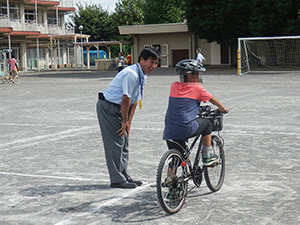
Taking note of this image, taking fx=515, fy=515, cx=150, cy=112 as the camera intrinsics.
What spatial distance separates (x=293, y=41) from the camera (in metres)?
36.5

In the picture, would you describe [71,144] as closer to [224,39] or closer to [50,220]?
[50,220]

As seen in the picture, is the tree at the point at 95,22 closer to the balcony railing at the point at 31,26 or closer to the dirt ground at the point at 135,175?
the balcony railing at the point at 31,26

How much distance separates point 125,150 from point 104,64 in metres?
46.8

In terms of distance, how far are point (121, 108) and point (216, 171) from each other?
1.30 metres

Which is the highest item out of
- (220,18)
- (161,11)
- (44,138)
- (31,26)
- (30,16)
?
(161,11)

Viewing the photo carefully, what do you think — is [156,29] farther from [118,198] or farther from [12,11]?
[118,198]

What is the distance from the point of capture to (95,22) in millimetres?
80812

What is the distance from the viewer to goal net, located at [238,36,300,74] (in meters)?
36.4

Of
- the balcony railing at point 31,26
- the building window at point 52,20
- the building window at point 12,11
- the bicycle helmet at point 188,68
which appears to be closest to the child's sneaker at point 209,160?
the bicycle helmet at point 188,68

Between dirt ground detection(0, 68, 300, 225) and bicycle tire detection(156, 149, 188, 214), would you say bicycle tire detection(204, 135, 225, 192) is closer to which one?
dirt ground detection(0, 68, 300, 225)

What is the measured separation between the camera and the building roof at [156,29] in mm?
48156

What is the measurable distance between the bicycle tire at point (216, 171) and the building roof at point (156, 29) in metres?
42.4

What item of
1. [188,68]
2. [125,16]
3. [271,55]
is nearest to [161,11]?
[125,16]

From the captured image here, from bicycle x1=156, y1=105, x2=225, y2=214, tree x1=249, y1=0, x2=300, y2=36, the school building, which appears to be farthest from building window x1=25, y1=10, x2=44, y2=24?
bicycle x1=156, y1=105, x2=225, y2=214
